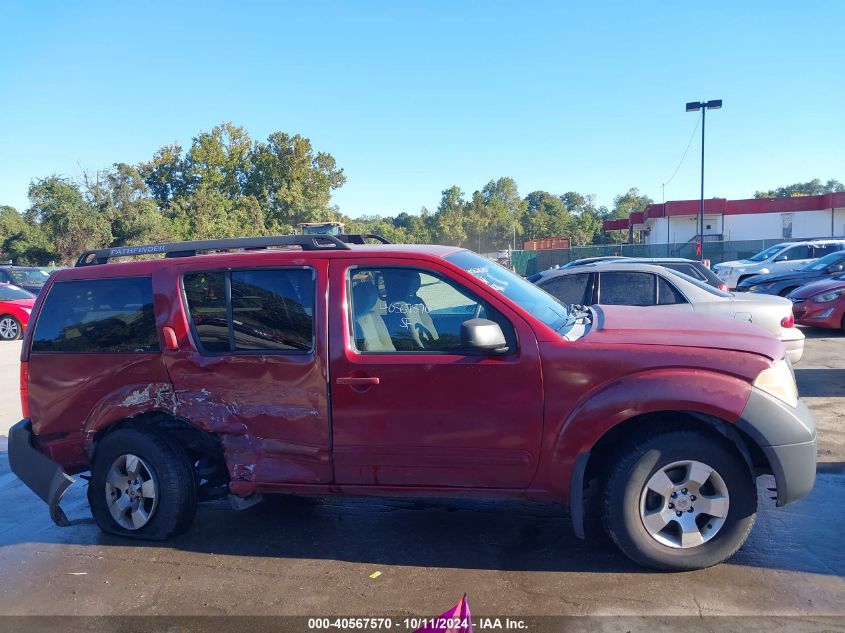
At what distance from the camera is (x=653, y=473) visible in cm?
362

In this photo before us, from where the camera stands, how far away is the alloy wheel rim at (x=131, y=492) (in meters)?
4.41

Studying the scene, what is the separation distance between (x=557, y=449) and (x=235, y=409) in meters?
1.97

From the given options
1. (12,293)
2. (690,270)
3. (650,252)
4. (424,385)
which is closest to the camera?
(424,385)

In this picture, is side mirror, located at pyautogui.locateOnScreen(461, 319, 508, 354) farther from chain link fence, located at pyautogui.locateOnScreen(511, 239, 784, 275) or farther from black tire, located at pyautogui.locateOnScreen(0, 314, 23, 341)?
chain link fence, located at pyautogui.locateOnScreen(511, 239, 784, 275)

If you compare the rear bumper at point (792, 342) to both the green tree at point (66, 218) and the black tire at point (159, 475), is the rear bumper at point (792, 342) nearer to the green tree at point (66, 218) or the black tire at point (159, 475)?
the black tire at point (159, 475)

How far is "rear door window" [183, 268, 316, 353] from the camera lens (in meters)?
4.08

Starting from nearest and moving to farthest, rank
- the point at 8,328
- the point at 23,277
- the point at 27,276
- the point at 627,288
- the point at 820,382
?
the point at 627,288, the point at 820,382, the point at 8,328, the point at 23,277, the point at 27,276

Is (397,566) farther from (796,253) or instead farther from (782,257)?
(796,253)

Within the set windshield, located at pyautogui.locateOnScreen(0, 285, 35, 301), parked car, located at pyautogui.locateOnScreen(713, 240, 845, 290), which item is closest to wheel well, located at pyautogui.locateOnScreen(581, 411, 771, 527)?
windshield, located at pyautogui.locateOnScreen(0, 285, 35, 301)

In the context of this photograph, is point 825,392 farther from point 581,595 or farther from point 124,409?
point 124,409

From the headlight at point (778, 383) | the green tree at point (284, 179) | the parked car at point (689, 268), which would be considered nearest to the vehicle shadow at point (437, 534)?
the headlight at point (778, 383)

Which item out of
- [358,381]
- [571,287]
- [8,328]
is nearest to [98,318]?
[358,381]

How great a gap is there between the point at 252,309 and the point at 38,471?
196 centimetres

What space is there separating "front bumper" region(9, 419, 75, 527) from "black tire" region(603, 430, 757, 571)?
355 cm
